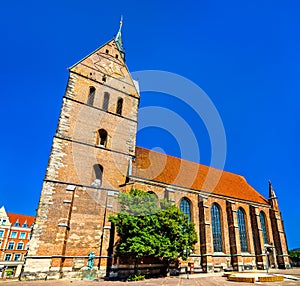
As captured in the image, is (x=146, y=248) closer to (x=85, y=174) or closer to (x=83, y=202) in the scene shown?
(x=83, y=202)

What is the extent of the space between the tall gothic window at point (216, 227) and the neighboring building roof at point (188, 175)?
208 centimetres

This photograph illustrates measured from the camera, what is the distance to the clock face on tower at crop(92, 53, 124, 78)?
2598 cm

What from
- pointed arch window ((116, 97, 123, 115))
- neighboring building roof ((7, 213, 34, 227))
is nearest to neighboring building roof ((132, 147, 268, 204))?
pointed arch window ((116, 97, 123, 115))

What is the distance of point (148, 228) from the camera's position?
16.3m

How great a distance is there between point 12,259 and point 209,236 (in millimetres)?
49303

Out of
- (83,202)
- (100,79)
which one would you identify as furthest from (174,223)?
(100,79)

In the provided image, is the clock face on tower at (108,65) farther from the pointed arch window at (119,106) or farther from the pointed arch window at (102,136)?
the pointed arch window at (102,136)

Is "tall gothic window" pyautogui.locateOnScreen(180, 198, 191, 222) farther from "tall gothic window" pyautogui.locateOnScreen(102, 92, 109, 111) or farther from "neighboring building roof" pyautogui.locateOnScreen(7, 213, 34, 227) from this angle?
"neighboring building roof" pyautogui.locateOnScreen(7, 213, 34, 227)

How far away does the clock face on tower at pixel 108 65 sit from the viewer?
25983 mm

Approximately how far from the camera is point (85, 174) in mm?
20062

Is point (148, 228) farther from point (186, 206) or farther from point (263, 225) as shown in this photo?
point (263, 225)

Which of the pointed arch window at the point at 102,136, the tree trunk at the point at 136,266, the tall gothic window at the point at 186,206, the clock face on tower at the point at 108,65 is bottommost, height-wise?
the tree trunk at the point at 136,266

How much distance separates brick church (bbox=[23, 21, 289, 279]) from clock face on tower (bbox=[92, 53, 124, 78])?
5.6 inches

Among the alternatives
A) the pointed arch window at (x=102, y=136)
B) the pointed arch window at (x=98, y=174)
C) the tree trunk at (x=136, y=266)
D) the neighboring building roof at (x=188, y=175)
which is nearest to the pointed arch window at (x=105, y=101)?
the pointed arch window at (x=102, y=136)
